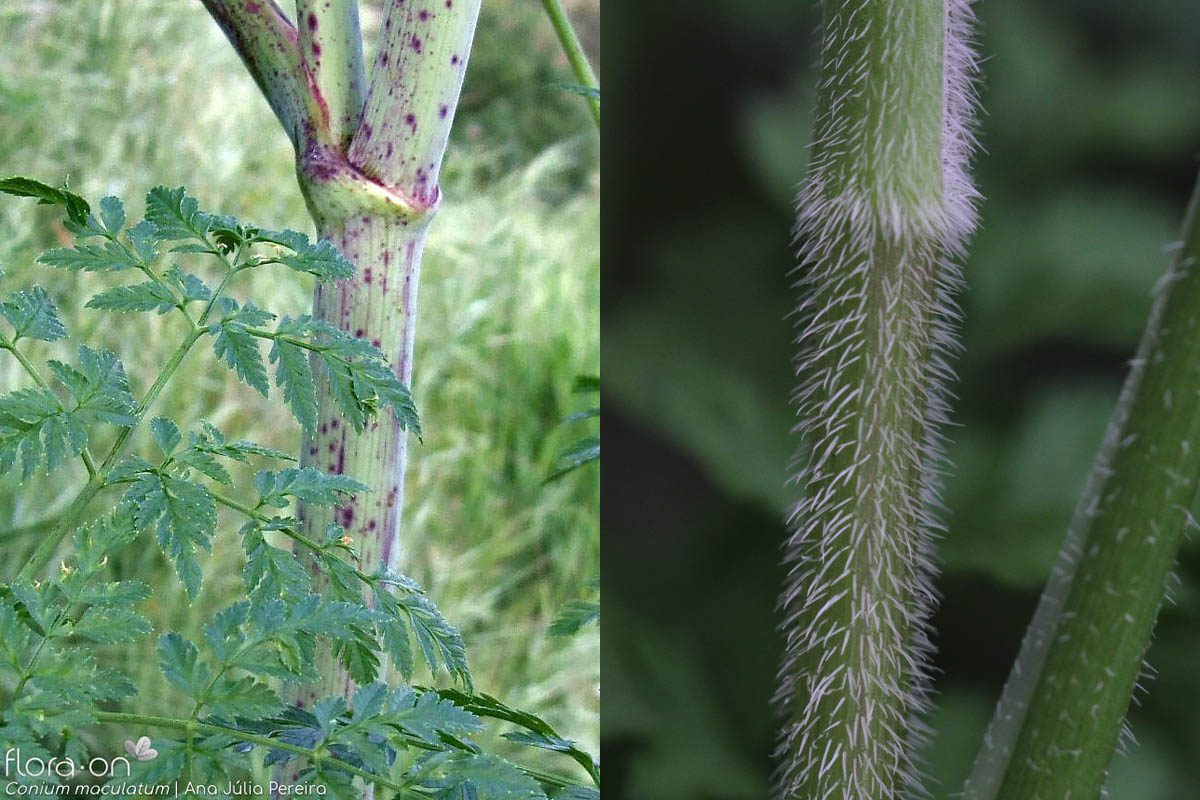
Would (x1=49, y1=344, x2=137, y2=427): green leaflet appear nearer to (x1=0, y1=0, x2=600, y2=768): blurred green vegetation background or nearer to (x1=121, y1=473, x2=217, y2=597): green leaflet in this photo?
(x1=121, y1=473, x2=217, y2=597): green leaflet

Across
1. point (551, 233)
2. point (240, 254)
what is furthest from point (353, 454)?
point (551, 233)

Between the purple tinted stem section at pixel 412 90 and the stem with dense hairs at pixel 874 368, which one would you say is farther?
the purple tinted stem section at pixel 412 90

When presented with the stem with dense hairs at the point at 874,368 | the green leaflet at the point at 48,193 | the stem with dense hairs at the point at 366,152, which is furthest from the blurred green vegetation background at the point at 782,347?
the green leaflet at the point at 48,193

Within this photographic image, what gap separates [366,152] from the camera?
1.56 ft

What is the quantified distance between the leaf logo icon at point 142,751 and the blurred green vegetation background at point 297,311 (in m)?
0.89

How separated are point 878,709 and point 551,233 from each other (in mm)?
2043

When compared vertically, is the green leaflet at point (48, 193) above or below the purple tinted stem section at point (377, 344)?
above

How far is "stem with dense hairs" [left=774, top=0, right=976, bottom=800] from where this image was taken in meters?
0.32

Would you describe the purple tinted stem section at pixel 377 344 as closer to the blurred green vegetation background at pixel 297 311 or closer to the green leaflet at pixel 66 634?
the green leaflet at pixel 66 634

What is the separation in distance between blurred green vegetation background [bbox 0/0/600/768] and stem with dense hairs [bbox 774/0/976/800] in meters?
1.00

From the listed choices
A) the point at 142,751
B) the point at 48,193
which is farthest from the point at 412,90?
the point at 142,751

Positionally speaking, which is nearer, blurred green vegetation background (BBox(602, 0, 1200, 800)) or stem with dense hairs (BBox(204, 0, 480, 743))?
blurred green vegetation background (BBox(602, 0, 1200, 800))

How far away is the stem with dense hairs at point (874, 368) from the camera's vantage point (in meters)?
0.32

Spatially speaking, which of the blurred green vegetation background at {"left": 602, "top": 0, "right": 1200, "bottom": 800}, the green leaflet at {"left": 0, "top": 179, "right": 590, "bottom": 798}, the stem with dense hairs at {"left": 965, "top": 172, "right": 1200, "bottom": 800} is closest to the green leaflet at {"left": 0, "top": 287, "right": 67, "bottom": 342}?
the green leaflet at {"left": 0, "top": 179, "right": 590, "bottom": 798}
